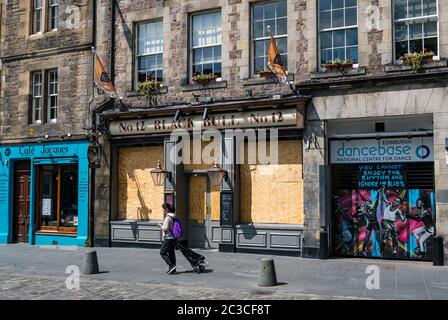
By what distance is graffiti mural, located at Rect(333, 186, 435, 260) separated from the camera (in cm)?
1353

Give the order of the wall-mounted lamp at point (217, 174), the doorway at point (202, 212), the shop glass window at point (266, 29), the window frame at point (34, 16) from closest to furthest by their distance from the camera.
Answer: the shop glass window at point (266, 29) → the wall-mounted lamp at point (217, 174) → the doorway at point (202, 212) → the window frame at point (34, 16)

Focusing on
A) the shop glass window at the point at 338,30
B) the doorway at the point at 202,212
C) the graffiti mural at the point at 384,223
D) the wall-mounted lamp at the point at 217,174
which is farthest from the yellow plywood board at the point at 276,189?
the shop glass window at the point at 338,30

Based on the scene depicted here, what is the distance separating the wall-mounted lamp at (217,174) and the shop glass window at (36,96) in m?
7.78

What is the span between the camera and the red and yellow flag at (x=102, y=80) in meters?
16.6

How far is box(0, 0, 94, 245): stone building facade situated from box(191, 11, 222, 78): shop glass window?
4.02m

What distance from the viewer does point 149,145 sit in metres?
17.0

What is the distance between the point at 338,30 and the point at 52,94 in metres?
10.7

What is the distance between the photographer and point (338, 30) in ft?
47.2

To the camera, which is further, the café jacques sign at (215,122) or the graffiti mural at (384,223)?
the café jacques sign at (215,122)

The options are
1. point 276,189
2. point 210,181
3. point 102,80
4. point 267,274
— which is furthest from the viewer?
point 102,80

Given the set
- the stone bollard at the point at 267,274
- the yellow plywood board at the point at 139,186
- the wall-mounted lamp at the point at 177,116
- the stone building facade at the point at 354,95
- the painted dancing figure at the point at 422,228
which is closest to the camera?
the stone bollard at the point at 267,274

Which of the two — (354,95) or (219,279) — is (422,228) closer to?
(354,95)

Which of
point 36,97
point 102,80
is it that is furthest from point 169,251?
point 36,97

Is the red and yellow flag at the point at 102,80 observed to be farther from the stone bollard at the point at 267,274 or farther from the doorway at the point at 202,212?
the stone bollard at the point at 267,274
